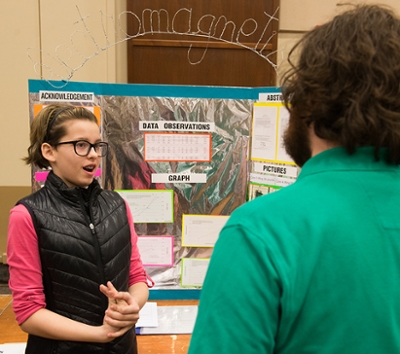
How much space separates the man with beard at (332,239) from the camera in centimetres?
50

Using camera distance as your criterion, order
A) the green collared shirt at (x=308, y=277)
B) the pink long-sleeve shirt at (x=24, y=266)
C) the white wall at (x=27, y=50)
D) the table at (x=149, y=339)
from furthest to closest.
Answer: the white wall at (x=27, y=50) < the table at (x=149, y=339) < the pink long-sleeve shirt at (x=24, y=266) < the green collared shirt at (x=308, y=277)

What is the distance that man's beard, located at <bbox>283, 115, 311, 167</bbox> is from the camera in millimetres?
610

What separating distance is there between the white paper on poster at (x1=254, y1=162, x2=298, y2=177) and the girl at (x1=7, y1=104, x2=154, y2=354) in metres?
0.63

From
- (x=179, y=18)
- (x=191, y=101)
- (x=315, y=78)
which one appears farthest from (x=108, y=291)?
A: (x=179, y=18)

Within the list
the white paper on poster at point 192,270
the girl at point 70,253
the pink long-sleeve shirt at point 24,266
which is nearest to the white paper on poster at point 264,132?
the white paper on poster at point 192,270

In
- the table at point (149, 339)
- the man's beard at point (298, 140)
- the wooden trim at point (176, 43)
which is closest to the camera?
the man's beard at point (298, 140)

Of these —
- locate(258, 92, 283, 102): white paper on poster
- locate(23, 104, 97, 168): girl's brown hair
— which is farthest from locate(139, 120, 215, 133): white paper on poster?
locate(23, 104, 97, 168): girl's brown hair

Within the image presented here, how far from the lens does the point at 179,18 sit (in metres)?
2.82

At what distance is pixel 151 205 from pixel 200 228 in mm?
218

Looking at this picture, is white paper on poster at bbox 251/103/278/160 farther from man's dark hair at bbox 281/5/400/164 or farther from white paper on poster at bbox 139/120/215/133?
man's dark hair at bbox 281/5/400/164

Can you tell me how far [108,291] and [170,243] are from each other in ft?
2.39

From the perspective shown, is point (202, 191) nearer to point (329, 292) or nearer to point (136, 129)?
point (136, 129)

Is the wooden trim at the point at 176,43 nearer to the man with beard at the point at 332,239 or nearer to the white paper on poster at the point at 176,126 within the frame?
the white paper on poster at the point at 176,126

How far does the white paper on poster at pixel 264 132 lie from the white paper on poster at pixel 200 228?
299 millimetres
